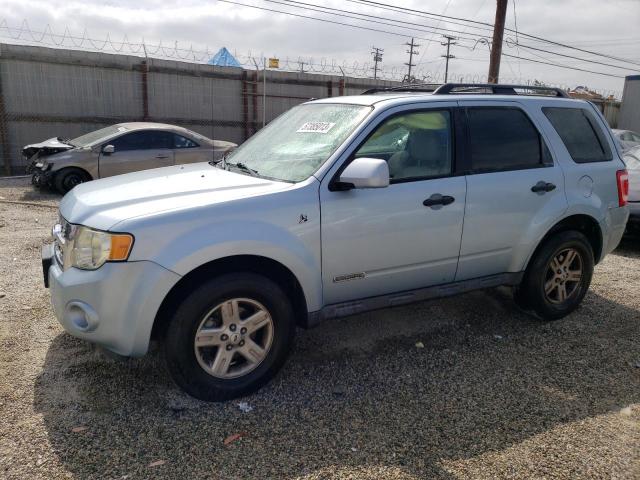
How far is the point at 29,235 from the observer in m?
7.33

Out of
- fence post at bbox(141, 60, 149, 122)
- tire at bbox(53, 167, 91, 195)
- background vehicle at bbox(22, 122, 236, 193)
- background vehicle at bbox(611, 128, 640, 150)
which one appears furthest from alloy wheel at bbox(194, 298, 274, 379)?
background vehicle at bbox(611, 128, 640, 150)

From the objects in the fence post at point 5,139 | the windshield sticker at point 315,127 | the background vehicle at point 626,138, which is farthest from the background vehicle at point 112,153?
the background vehicle at point 626,138

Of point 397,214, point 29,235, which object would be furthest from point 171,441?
point 29,235

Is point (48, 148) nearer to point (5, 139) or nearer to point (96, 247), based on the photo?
point (5, 139)

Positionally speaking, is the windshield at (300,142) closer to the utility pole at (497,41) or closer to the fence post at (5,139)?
the fence post at (5,139)

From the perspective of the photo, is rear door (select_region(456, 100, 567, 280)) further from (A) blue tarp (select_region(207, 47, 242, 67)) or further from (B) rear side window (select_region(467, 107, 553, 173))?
(A) blue tarp (select_region(207, 47, 242, 67))

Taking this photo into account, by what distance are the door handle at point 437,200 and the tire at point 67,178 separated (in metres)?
8.43

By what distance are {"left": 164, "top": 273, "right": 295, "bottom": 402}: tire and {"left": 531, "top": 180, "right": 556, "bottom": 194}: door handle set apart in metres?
2.22

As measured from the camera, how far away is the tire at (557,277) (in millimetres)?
4590

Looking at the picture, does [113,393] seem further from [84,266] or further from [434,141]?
[434,141]

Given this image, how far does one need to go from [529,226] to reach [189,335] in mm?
2782

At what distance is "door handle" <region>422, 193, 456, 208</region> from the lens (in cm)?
384

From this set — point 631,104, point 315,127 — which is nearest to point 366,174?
point 315,127

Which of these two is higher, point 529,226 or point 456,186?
point 456,186
